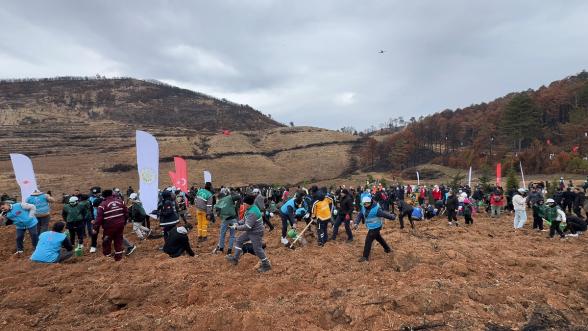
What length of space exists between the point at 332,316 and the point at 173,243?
4.22 metres

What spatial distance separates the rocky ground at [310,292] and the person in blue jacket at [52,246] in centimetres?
21

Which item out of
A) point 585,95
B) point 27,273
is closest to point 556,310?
point 27,273

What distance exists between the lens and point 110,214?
8.00m

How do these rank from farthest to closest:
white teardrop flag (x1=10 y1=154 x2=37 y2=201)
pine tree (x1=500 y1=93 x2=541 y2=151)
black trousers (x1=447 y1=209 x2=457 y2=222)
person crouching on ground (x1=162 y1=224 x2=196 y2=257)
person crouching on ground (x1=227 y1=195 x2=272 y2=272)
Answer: pine tree (x1=500 y1=93 x2=541 y2=151)
black trousers (x1=447 y1=209 x2=457 y2=222)
white teardrop flag (x1=10 y1=154 x2=37 y2=201)
person crouching on ground (x1=162 y1=224 x2=196 y2=257)
person crouching on ground (x1=227 y1=195 x2=272 y2=272)

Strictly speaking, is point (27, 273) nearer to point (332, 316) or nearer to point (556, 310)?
point (332, 316)

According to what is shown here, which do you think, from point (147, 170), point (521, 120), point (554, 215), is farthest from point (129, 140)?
point (554, 215)

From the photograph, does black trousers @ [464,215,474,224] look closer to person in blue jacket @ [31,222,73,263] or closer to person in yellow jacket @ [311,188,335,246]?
person in yellow jacket @ [311,188,335,246]

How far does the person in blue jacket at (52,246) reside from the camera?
25.5 ft

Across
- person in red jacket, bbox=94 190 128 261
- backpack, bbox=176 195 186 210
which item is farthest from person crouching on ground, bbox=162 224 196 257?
backpack, bbox=176 195 186 210

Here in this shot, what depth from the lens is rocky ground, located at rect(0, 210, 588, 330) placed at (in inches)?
201

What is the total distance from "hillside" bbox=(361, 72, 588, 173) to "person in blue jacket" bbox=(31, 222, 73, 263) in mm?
47432

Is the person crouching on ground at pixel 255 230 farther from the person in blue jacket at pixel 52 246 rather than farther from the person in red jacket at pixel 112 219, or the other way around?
the person in blue jacket at pixel 52 246

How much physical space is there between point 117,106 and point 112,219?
117m

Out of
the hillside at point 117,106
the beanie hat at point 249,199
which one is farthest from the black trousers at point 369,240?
the hillside at point 117,106
